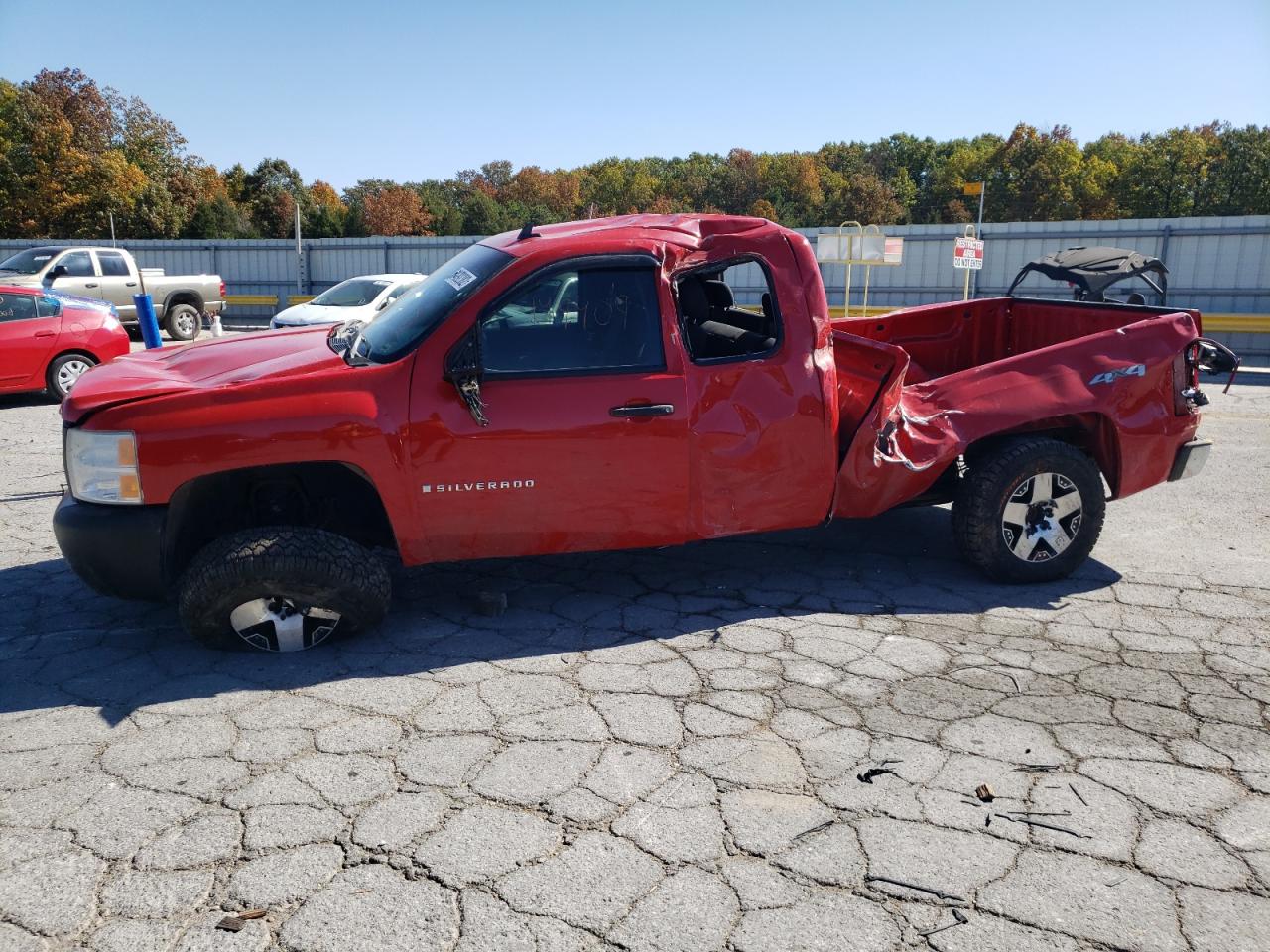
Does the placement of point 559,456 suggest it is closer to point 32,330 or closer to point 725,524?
point 725,524

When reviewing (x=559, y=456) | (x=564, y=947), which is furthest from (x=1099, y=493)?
(x=564, y=947)

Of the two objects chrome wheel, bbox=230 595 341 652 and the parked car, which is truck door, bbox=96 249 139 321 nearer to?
the parked car

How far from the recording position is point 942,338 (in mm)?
7062

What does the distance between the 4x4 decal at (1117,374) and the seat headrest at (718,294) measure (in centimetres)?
197

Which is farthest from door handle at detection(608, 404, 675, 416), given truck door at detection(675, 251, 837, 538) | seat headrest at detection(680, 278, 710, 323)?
seat headrest at detection(680, 278, 710, 323)

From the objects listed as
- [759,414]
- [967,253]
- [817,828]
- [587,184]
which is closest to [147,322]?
[759,414]

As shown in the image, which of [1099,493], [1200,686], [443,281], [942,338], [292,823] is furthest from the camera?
[942,338]

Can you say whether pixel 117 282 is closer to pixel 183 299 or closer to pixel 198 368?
pixel 183 299

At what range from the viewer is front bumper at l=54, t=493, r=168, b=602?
164 inches

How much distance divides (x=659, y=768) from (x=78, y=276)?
19.4m

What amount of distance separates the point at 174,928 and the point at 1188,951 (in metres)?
2.71

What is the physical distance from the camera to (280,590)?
431 cm

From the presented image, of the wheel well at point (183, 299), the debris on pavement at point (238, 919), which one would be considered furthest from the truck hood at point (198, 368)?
A: the wheel well at point (183, 299)

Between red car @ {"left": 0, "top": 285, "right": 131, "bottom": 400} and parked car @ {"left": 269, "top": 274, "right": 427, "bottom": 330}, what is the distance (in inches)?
159
